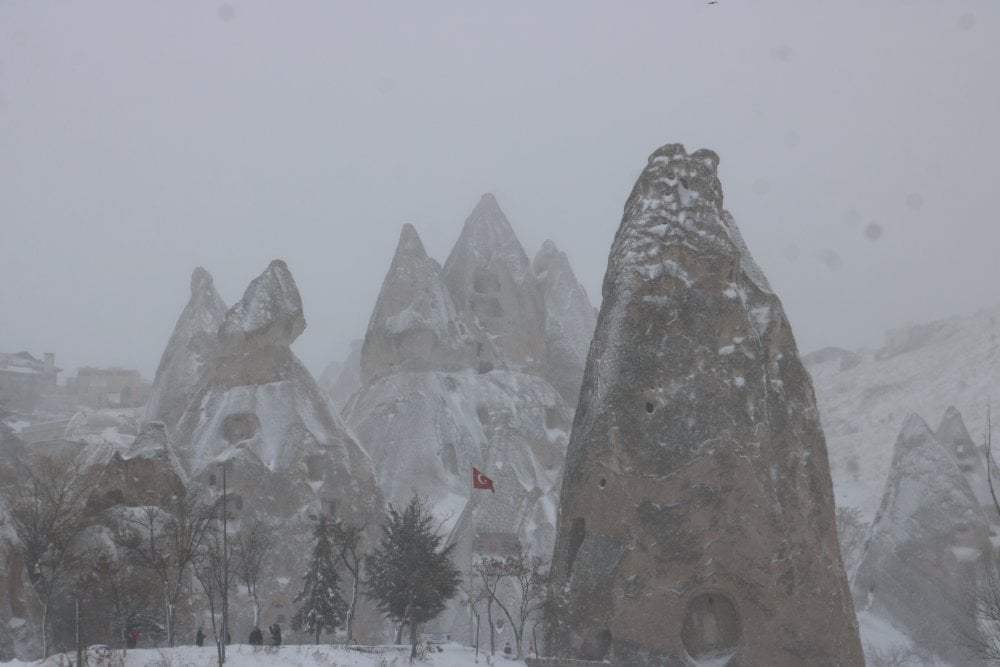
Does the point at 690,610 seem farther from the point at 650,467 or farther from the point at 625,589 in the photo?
the point at 650,467

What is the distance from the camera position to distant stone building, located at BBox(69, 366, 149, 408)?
103 meters

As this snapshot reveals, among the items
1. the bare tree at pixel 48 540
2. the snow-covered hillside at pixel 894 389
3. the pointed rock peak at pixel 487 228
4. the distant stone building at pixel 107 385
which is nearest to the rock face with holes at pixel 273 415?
the bare tree at pixel 48 540

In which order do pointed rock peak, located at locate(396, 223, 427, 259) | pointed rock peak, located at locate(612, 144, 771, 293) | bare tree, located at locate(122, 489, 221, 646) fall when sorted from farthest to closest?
pointed rock peak, located at locate(396, 223, 427, 259) → bare tree, located at locate(122, 489, 221, 646) → pointed rock peak, located at locate(612, 144, 771, 293)

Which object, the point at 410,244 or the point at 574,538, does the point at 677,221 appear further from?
the point at 410,244

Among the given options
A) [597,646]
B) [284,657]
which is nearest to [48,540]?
[284,657]

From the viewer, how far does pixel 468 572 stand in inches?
1681

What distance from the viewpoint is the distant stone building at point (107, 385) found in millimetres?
102875

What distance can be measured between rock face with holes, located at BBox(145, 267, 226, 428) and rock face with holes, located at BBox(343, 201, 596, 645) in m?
9.17

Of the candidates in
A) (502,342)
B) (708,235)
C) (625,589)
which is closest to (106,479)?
(625,589)

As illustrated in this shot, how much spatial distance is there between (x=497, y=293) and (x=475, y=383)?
8.29 meters

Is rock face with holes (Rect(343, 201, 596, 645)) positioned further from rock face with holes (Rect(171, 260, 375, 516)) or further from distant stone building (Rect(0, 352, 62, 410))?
distant stone building (Rect(0, 352, 62, 410))

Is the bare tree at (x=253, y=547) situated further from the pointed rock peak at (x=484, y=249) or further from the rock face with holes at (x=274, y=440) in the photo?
the pointed rock peak at (x=484, y=249)

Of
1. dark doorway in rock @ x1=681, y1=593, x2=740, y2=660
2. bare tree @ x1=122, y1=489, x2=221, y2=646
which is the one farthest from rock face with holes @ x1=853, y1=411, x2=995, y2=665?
bare tree @ x1=122, y1=489, x2=221, y2=646

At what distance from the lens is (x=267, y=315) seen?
50156 mm
